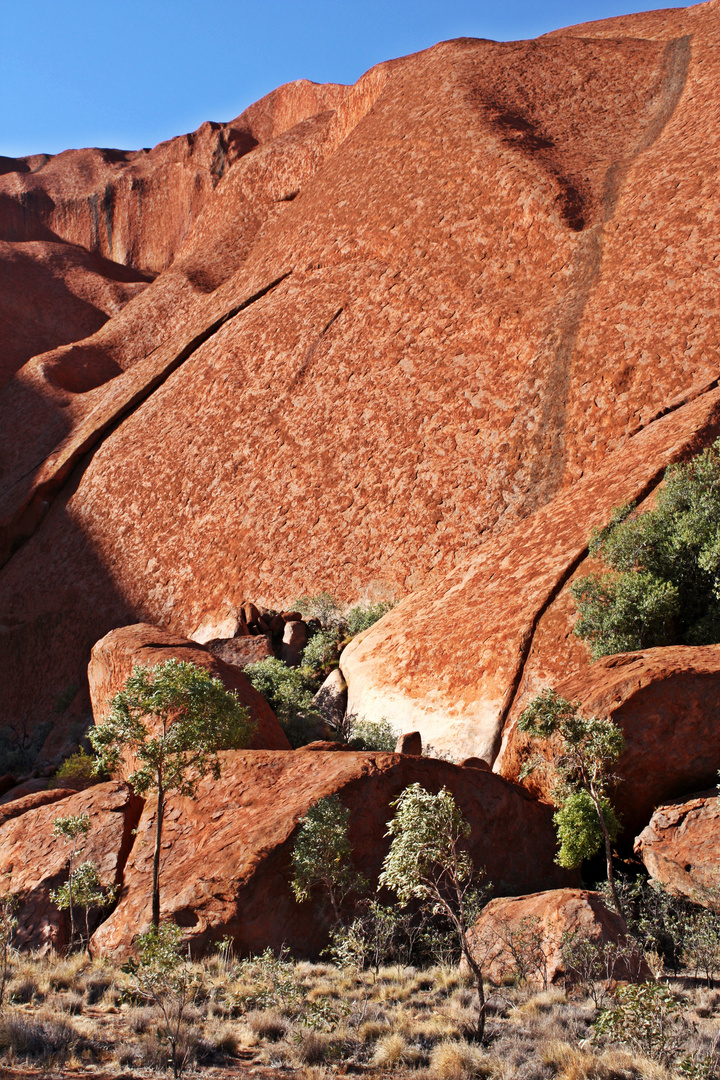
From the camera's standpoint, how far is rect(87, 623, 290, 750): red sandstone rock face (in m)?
14.2

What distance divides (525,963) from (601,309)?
727 inches

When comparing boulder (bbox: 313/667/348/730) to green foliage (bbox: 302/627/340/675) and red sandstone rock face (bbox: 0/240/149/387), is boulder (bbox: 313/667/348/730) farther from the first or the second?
red sandstone rock face (bbox: 0/240/149/387)

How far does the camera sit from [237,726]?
10.9 metres

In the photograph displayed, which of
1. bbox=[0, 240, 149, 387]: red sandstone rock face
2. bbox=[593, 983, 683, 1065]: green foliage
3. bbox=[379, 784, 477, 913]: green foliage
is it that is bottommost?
bbox=[593, 983, 683, 1065]: green foliage

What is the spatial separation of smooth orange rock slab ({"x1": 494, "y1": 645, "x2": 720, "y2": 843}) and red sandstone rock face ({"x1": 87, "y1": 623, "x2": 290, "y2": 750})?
215 inches

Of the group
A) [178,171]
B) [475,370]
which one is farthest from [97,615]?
[178,171]

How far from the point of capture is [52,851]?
11.3 m

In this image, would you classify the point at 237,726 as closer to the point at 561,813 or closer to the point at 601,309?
the point at 561,813

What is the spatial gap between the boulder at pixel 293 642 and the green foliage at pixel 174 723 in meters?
9.70

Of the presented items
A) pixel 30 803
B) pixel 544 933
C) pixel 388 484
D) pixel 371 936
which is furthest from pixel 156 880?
pixel 388 484

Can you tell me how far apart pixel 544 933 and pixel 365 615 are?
12.2 m

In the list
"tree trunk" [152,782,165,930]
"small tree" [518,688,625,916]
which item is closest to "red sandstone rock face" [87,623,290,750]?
"tree trunk" [152,782,165,930]

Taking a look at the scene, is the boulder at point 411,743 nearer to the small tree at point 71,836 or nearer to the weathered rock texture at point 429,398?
the weathered rock texture at point 429,398

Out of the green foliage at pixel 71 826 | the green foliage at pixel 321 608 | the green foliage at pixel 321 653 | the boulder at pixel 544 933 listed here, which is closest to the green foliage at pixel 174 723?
the green foliage at pixel 71 826
